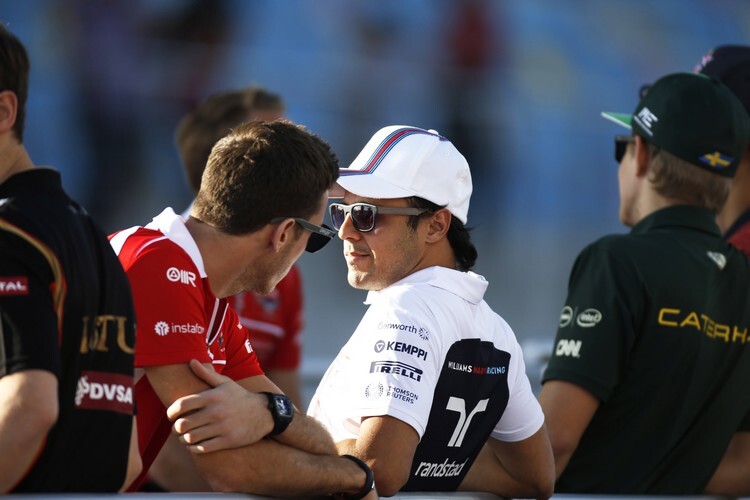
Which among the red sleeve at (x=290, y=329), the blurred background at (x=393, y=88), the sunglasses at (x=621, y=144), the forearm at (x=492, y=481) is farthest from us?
the blurred background at (x=393, y=88)

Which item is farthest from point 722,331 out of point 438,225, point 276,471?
point 276,471

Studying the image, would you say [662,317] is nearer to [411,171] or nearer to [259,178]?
[411,171]

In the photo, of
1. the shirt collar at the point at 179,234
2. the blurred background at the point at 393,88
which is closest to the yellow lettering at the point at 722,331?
the shirt collar at the point at 179,234

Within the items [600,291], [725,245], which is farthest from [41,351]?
[725,245]

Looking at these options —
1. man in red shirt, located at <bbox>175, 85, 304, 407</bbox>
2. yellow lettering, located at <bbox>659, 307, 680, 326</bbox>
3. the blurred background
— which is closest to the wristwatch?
yellow lettering, located at <bbox>659, 307, 680, 326</bbox>

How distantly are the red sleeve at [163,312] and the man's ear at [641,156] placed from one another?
5.12ft

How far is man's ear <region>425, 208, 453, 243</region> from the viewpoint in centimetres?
284

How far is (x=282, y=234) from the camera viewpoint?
8.36 feet

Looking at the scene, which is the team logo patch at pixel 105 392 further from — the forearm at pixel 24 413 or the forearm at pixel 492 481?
the forearm at pixel 492 481

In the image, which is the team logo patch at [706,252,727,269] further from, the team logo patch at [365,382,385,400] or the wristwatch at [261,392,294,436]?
the wristwatch at [261,392,294,436]

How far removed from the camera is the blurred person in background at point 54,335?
1827 mm

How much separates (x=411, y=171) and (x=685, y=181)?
920mm

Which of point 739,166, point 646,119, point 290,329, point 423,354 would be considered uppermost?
point 646,119

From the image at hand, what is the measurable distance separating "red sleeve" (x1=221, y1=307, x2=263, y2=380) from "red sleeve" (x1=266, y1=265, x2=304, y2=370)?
1590mm
